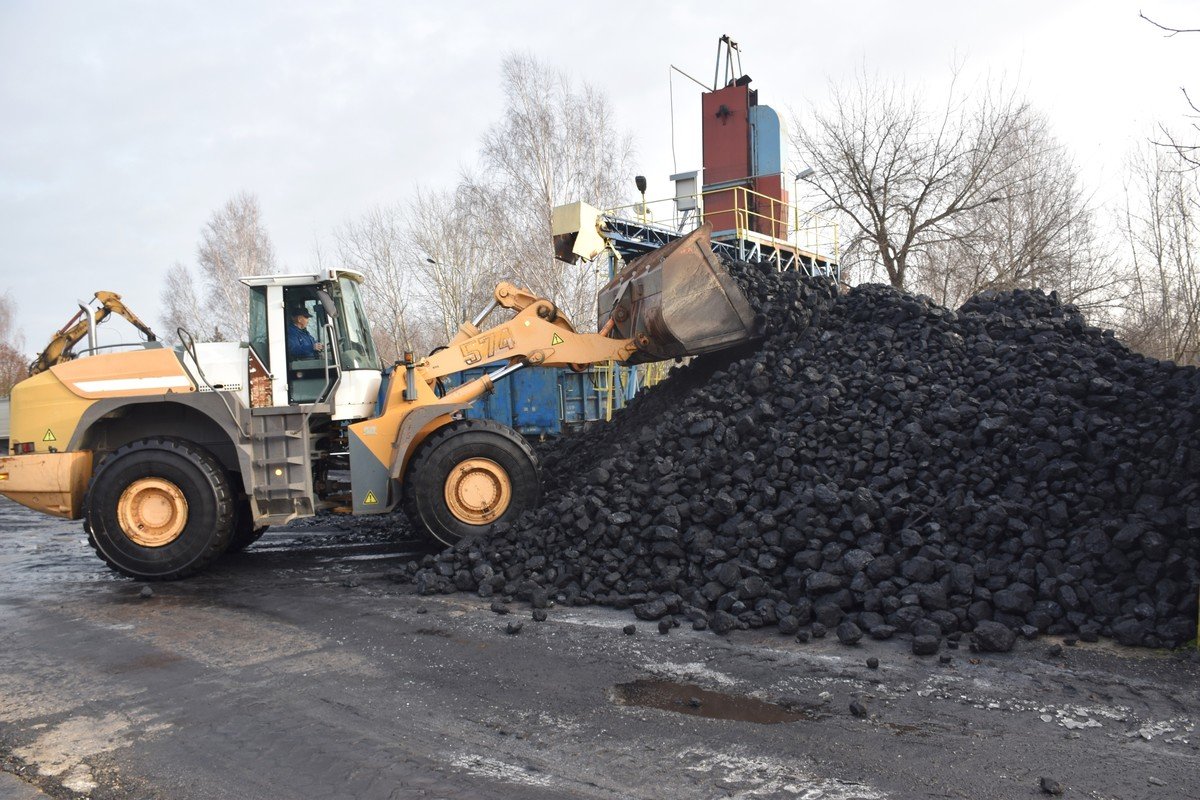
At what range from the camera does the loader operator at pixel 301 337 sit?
26.3ft

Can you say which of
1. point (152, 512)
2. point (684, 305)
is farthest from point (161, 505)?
point (684, 305)

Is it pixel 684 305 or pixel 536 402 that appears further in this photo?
pixel 536 402

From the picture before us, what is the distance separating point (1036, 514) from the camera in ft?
19.4

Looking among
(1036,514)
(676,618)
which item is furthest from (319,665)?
(1036,514)

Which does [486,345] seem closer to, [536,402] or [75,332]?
[75,332]

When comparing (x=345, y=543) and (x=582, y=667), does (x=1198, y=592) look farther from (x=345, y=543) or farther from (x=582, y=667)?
(x=345, y=543)

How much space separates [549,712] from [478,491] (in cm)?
366

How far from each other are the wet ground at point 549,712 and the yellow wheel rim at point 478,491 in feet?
4.75

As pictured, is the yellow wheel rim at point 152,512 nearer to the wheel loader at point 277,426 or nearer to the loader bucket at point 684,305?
the wheel loader at point 277,426

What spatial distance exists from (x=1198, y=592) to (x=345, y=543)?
797cm

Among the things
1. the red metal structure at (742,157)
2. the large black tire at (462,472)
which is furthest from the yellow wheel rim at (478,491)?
the red metal structure at (742,157)

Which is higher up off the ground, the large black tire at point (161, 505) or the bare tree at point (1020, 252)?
the bare tree at point (1020, 252)

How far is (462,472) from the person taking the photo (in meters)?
7.74

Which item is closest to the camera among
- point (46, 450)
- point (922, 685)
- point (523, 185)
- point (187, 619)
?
point (922, 685)
